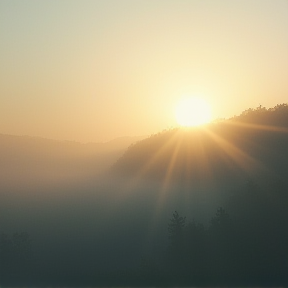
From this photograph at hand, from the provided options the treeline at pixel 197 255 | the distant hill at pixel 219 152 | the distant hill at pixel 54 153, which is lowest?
the treeline at pixel 197 255

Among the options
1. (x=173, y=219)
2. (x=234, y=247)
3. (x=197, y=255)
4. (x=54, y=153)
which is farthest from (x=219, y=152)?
(x=54, y=153)

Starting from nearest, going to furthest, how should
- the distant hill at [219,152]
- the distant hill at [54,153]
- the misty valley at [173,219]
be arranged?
the misty valley at [173,219], the distant hill at [219,152], the distant hill at [54,153]

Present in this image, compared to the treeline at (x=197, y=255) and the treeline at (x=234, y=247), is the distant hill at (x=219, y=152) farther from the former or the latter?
the treeline at (x=197, y=255)

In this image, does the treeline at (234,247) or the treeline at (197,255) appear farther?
the treeline at (197,255)

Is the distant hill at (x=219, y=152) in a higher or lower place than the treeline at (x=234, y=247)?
higher

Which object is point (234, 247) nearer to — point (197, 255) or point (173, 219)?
point (197, 255)

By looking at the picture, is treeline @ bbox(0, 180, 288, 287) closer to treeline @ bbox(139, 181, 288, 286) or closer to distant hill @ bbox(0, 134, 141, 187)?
treeline @ bbox(139, 181, 288, 286)

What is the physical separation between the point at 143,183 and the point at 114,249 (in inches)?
831

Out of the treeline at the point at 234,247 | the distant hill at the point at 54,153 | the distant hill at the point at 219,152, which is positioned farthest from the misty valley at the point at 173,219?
the distant hill at the point at 54,153

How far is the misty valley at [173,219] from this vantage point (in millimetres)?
21219

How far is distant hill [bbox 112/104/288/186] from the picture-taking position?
39812 mm

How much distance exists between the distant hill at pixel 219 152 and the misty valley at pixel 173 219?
0.49 ft

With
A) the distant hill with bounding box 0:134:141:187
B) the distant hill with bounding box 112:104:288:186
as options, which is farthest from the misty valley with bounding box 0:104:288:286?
the distant hill with bounding box 0:134:141:187

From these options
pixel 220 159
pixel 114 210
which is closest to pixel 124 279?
pixel 114 210
